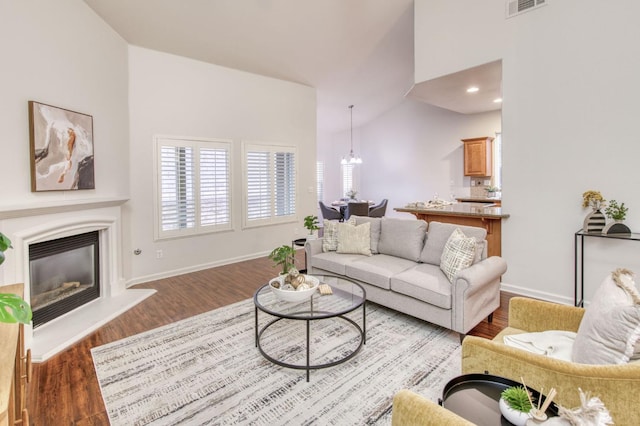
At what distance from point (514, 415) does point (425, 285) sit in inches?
68.2

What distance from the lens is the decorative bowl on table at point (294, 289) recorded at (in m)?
2.57

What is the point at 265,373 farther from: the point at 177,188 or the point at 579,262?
the point at 579,262

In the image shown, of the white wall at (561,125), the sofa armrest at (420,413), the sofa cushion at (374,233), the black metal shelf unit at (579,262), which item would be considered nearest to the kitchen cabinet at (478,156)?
the white wall at (561,125)

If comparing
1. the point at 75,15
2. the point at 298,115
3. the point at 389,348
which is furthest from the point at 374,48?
the point at 389,348

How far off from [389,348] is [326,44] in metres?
4.73

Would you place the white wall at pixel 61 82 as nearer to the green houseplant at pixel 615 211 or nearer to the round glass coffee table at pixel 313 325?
the round glass coffee table at pixel 313 325

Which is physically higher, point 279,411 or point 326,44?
point 326,44

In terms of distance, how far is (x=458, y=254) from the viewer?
9.63 feet

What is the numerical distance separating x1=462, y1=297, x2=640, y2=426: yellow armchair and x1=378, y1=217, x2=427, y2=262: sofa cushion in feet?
5.44

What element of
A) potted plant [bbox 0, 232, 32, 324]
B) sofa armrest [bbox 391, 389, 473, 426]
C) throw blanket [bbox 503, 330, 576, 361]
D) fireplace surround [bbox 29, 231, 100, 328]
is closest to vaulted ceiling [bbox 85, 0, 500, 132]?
fireplace surround [bbox 29, 231, 100, 328]

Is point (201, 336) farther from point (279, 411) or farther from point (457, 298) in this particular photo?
point (457, 298)

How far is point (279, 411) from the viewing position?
2033 millimetres

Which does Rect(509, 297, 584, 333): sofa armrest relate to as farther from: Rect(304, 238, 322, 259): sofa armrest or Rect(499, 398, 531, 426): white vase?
Rect(304, 238, 322, 259): sofa armrest

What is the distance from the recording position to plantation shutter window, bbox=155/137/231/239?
477 cm
